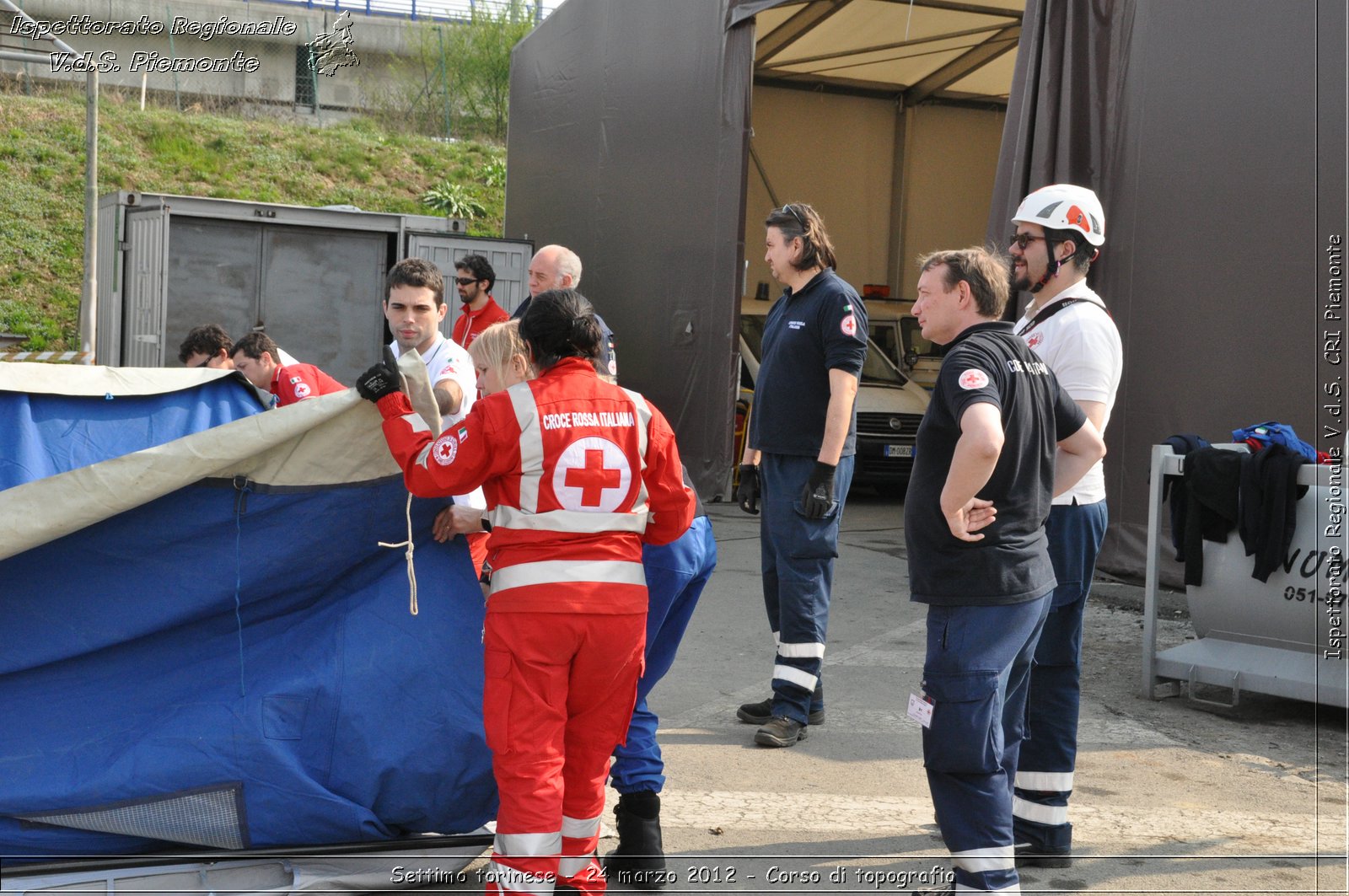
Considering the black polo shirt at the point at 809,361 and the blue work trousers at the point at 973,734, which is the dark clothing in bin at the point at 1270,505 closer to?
the black polo shirt at the point at 809,361

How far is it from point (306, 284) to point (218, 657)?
34.8ft

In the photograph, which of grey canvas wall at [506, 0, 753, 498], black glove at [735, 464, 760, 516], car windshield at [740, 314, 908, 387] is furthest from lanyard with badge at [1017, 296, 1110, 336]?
car windshield at [740, 314, 908, 387]

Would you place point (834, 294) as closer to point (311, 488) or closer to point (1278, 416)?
point (311, 488)

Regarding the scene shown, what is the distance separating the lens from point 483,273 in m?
7.58

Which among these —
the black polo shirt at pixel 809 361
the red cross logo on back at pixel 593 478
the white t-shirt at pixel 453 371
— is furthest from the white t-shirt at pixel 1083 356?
the white t-shirt at pixel 453 371

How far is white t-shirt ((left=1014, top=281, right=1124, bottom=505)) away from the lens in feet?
13.2

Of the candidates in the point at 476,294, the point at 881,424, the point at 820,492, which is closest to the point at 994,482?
the point at 820,492

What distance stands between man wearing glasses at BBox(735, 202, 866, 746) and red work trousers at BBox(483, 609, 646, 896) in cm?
202

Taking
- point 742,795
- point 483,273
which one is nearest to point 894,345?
point 483,273

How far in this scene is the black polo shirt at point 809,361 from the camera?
5.23 meters

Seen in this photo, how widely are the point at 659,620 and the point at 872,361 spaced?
426 inches

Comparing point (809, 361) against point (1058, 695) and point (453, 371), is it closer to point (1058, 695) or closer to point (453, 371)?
point (453, 371)

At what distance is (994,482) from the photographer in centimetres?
343

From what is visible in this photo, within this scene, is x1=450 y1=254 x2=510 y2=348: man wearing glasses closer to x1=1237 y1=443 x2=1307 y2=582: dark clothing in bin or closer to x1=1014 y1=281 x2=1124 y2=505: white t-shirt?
x1=1014 y1=281 x2=1124 y2=505: white t-shirt
